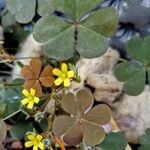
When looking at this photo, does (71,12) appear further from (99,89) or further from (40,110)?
(99,89)

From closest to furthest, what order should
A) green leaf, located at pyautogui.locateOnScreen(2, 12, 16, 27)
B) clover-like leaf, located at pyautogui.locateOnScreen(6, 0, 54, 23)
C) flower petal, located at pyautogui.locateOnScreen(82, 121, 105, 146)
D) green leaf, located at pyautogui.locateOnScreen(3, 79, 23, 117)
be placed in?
1. flower petal, located at pyautogui.locateOnScreen(82, 121, 105, 146)
2. clover-like leaf, located at pyautogui.locateOnScreen(6, 0, 54, 23)
3. green leaf, located at pyautogui.locateOnScreen(3, 79, 23, 117)
4. green leaf, located at pyautogui.locateOnScreen(2, 12, 16, 27)

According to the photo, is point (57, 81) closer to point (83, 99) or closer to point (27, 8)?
point (83, 99)

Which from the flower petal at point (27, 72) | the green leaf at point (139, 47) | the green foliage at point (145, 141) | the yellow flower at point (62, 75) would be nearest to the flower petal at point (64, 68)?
the yellow flower at point (62, 75)

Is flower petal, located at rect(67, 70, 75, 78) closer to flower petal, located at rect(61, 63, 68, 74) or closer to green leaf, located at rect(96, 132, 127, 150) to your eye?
flower petal, located at rect(61, 63, 68, 74)

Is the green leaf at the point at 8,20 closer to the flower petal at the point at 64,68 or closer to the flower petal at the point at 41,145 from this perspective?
the flower petal at the point at 64,68

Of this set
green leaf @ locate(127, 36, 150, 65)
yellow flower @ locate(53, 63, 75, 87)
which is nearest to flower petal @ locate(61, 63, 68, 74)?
yellow flower @ locate(53, 63, 75, 87)
